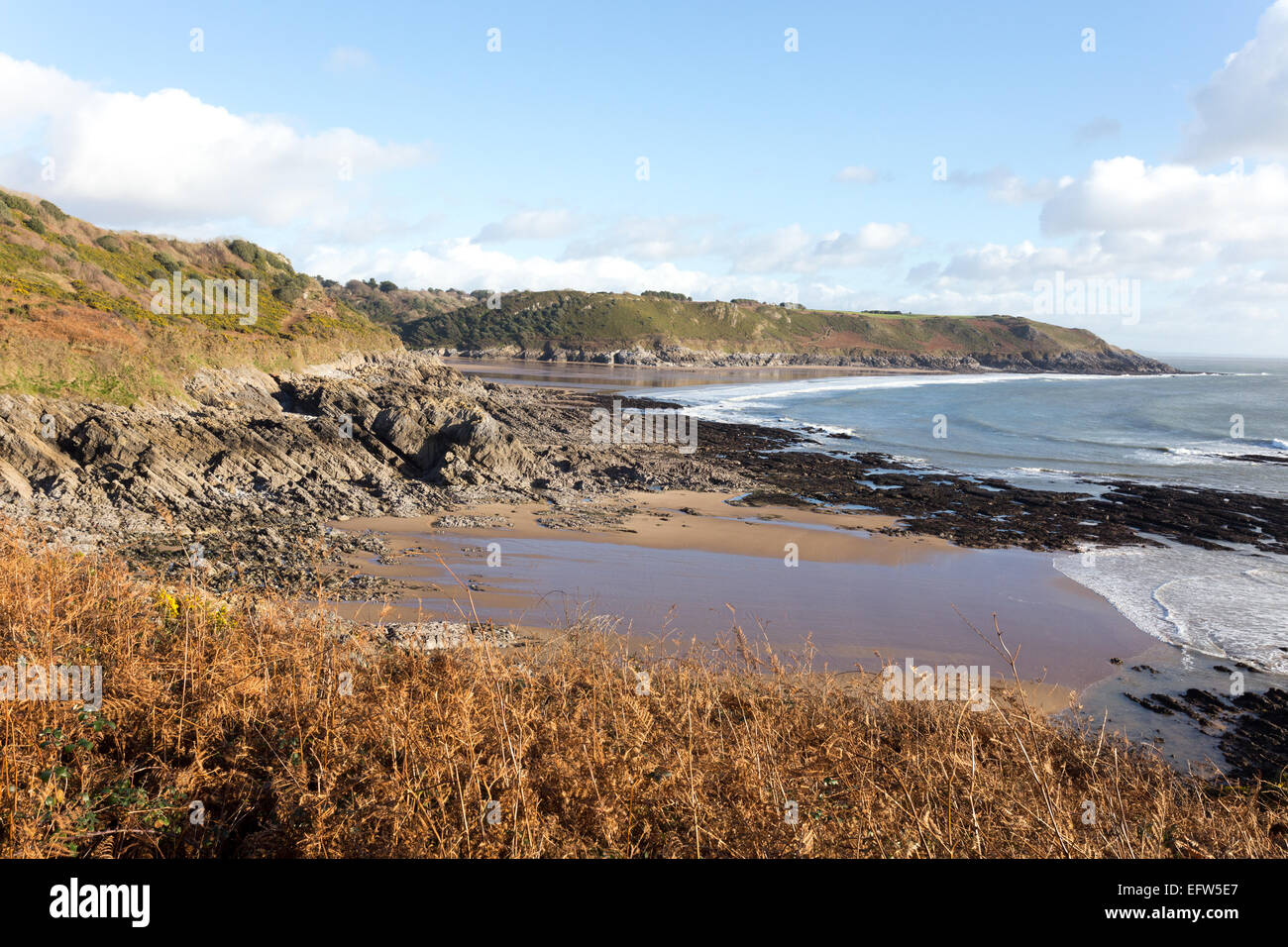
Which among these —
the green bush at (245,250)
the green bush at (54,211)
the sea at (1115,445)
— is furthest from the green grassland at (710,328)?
the green bush at (54,211)

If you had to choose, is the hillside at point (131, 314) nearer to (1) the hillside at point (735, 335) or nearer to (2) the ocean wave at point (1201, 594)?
(2) the ocean wave at point (1201, 594)

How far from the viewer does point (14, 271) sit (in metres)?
26.8

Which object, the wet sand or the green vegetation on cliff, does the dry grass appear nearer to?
the wet sand

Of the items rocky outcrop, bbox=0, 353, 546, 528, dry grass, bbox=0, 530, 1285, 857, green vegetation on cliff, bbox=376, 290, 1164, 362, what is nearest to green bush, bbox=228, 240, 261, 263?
rocky outcrop, bbox=0, 353, 546, 528

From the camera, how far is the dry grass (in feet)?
11.2

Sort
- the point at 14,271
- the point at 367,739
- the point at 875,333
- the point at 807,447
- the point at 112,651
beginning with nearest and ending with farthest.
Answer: the point at 367,739 < the point at 112,651 < the point at 14,271 < the point at 807,447 < the point at 875,333

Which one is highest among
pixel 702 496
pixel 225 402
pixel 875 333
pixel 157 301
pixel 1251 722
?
pixel 875 333

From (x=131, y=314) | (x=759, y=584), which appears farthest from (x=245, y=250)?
(x=759, y=584)

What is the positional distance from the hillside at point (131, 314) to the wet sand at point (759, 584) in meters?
8.73

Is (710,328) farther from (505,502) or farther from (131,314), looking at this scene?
(505,502)

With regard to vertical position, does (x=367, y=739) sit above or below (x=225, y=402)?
below
